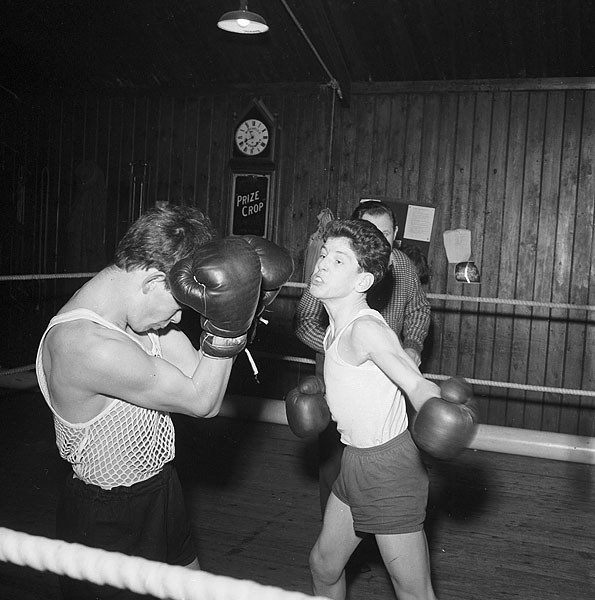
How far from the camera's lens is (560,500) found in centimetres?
352

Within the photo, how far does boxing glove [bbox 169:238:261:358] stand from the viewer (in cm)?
145

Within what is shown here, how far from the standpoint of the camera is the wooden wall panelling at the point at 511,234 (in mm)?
4973

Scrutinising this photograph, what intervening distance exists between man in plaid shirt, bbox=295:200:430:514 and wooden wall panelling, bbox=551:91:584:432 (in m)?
2.42

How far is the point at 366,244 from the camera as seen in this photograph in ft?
6.45

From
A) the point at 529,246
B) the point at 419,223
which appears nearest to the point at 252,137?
the point at 419,223

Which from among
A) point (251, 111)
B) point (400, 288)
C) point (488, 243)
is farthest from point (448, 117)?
point (400, 288)

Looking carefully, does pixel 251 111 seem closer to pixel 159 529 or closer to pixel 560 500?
pixel 560 500

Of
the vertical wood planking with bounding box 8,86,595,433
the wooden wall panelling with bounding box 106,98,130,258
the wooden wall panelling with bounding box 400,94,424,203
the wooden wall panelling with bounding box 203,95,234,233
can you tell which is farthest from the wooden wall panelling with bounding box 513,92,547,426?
the wooden wall panelling with bounding box 106,98,130,258

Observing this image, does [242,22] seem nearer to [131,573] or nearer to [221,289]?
[221,289]

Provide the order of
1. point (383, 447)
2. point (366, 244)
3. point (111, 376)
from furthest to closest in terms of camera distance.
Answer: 1. point (366, 244)
2. point (383, 447)
3. point (111, 376)

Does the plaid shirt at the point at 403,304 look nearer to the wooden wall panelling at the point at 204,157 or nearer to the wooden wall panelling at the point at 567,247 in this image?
the wooden wall panelling at the point at 567,247

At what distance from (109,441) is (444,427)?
0.71 metres

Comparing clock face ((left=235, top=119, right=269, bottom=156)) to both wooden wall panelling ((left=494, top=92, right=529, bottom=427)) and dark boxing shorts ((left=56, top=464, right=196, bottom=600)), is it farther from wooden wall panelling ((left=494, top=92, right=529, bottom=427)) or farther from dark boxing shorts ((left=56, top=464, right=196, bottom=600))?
dark boxing shorts ((left=56, top=464, right=196, bottom=600))

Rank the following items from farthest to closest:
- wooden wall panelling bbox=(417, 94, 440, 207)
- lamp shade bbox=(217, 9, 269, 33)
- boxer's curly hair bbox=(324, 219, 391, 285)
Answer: wooden wall panelling bbox=(417, 94, 440, 207) → lamp shade bbox=(217, 9, 269, 33) → boxer's curly hair bbox=(324, 219, 391, 285)
